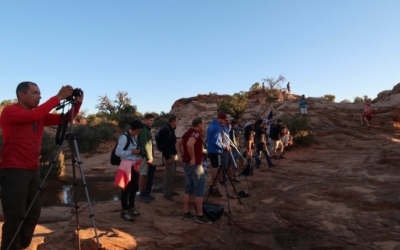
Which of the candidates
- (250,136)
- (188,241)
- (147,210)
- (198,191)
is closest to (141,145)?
(147,210)

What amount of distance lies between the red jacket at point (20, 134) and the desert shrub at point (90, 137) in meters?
15.1

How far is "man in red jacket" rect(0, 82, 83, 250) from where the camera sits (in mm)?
2930

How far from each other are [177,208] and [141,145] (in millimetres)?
1373

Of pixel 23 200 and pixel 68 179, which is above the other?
pixel 23 200

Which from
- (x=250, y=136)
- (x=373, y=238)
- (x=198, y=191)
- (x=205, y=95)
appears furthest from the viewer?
(x=205, y=95)

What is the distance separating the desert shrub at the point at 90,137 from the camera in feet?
58.2

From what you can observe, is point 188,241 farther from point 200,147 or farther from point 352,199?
point 352,199

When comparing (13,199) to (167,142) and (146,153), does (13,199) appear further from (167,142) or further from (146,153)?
(167,142)

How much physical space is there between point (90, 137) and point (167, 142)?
43.6ft

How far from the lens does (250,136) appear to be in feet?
29.3

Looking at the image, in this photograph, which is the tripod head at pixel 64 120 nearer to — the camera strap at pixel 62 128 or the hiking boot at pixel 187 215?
the camera strap at pixel 62 128

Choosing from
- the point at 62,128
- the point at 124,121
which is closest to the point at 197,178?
the point at 62,128

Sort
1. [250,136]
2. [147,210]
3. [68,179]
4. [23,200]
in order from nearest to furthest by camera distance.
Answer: [23,200], [147,210], [250,136], [68,179]

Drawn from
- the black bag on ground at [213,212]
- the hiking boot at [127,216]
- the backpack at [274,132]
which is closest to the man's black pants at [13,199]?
the hiking boot at [127,216]
